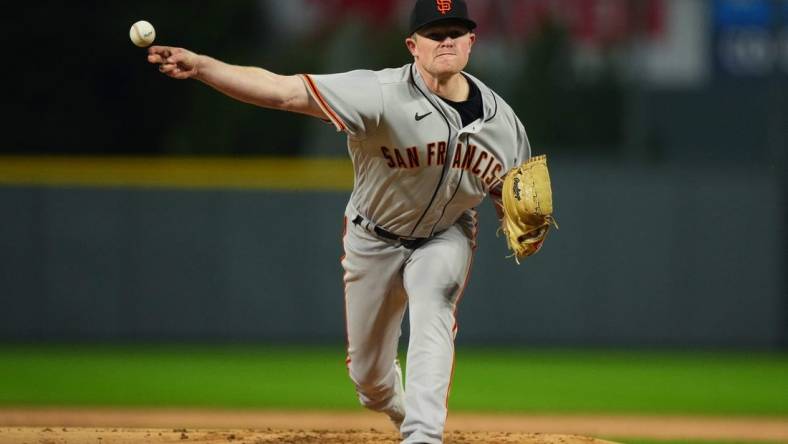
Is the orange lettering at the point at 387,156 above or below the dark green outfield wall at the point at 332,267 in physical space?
above

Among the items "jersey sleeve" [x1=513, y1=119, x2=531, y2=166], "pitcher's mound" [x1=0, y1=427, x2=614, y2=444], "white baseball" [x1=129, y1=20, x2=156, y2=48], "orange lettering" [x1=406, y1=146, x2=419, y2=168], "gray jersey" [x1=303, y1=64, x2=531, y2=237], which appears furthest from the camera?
"pitcher's mound" [x1=0, y1=427, x2=614, y2=444]

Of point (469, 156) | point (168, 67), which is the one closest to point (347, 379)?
point (469, 156)

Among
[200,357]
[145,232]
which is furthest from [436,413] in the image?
[145,232]

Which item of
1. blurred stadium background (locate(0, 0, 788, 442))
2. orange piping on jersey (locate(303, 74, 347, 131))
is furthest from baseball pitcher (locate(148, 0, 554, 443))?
blurred stadium background (locate(0, 0, 788, 442))

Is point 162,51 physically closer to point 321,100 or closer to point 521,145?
point 321,100

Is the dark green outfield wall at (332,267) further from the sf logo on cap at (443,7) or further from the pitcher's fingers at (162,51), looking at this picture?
the pitcher's fingers at (162,51)

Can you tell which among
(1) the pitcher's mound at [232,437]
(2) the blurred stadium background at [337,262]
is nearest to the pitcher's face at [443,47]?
(1) the pitcher's mound at [232,437]

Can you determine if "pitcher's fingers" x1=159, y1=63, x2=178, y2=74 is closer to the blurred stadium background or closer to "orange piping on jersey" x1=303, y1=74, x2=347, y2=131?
"orange piping on jersey" x1=303, y1=74, x2=347, y2=131
